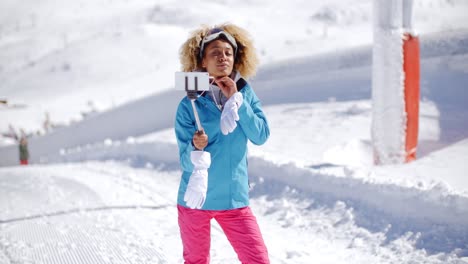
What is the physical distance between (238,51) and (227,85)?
0.36 m

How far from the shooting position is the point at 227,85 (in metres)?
2.23

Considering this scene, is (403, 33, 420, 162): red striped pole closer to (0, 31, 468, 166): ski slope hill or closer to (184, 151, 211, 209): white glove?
(0, 31, 468, 166): ski slope hill

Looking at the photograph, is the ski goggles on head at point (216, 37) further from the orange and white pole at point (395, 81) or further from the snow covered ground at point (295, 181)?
the orange and white pole at point (395, 81)

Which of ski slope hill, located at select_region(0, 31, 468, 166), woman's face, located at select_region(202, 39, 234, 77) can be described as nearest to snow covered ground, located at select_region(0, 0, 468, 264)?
ski slope hill, located at select_region(0, 31, 468, 166)

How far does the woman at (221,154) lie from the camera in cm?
224

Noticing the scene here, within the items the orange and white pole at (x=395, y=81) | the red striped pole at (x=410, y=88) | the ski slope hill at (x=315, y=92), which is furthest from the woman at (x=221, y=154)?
the ski slope hill at (x=315, y=92)

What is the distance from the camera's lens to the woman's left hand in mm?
2213

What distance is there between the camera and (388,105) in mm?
6227

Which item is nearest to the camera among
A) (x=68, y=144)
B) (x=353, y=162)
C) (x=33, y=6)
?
(x=353, y=162)

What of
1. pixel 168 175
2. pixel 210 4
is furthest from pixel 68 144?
pixel 210 4

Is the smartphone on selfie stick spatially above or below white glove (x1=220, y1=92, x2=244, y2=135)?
above

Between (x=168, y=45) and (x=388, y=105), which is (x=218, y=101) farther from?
(x=168, y=45)

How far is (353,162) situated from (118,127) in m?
10.2

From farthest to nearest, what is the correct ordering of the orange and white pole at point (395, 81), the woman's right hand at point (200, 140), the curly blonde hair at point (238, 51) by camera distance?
1. the orange and white pole at point (395, 81)
2. the curly blonde hair at point (238, 51)
3. the woman's right hand at point (200, 140)
